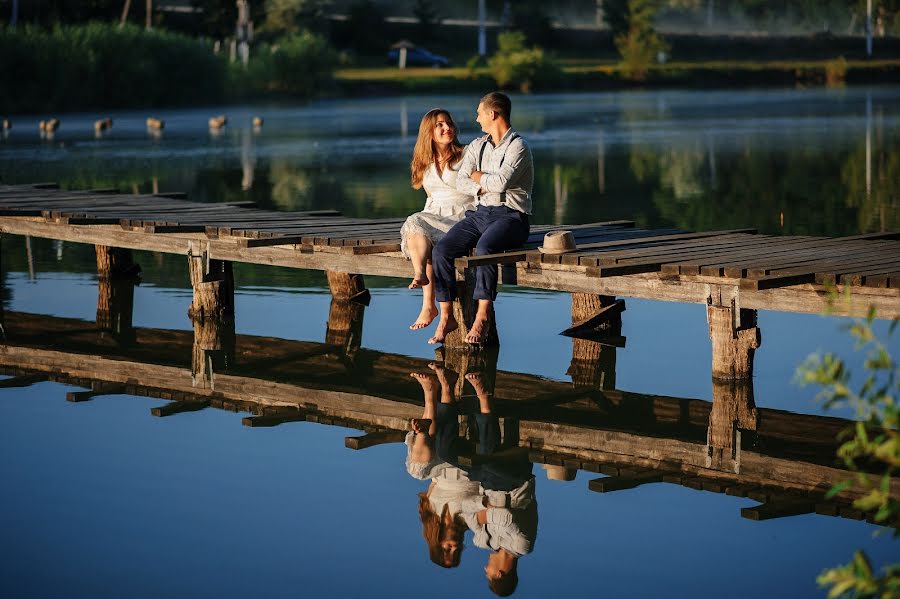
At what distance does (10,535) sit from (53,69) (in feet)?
150

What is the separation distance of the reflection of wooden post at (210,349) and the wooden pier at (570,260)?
0.57 ft

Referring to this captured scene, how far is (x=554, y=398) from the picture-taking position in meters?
9.79

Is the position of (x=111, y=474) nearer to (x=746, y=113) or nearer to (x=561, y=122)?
(x=561, y=122)

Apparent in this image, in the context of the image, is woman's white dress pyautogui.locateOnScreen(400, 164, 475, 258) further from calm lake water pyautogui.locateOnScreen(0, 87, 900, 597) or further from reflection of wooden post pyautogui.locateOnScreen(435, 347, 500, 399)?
calm lake water pyautogui.locateOnScreen(0, 87, 900, 597)

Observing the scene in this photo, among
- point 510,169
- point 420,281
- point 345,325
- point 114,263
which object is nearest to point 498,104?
point 510,169

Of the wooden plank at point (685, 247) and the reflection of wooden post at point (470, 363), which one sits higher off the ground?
the wooden plank at point (685, 247)

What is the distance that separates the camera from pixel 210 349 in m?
11.7

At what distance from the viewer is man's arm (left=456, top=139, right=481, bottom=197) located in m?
10.4

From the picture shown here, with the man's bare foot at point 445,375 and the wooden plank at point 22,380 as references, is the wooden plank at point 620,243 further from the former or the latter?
the wooden plank at point 22,380

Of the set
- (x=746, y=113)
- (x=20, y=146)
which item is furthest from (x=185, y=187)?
(x=746, y=113)

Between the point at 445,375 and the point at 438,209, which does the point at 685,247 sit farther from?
the point at 445,375

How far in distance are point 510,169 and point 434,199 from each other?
0.88 m

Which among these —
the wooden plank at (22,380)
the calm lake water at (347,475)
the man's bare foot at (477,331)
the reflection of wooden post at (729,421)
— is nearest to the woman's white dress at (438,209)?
the man's bare foot at (477,331)

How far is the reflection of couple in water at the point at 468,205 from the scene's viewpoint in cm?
1022
